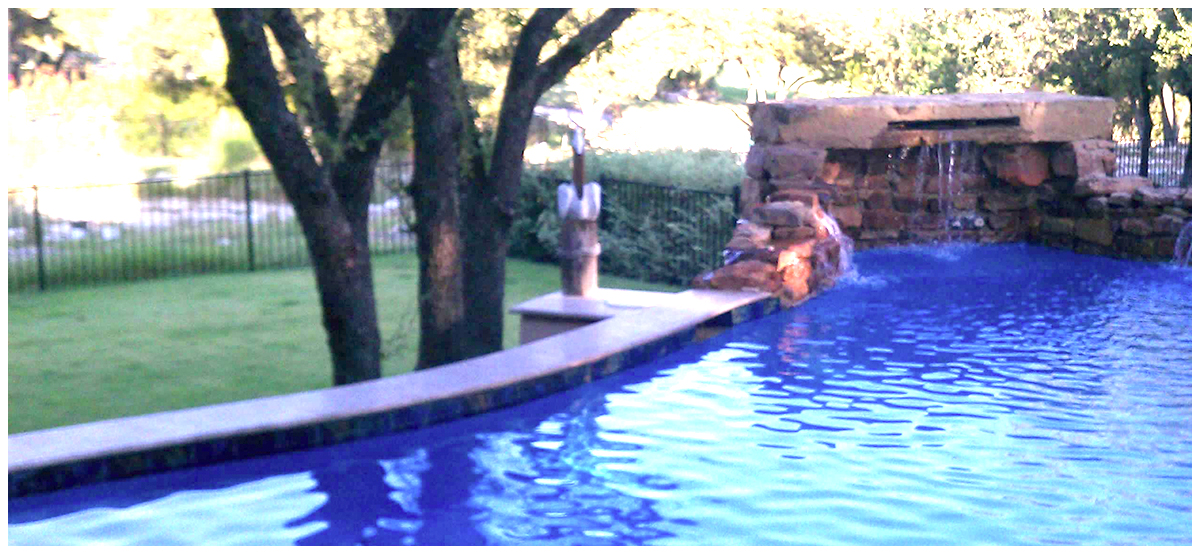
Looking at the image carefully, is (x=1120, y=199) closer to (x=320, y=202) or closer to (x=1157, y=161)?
(x=1157, y=161)

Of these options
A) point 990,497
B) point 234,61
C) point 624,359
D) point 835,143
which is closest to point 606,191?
point 835,143

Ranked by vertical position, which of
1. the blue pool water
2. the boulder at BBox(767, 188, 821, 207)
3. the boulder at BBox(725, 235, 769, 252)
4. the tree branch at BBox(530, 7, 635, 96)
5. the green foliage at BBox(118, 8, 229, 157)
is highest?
the green foliage at BBox(118, 8, 229, 157)

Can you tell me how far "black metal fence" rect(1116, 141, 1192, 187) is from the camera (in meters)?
18.1

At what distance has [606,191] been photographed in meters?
14.4

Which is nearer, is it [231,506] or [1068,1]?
[231,506]

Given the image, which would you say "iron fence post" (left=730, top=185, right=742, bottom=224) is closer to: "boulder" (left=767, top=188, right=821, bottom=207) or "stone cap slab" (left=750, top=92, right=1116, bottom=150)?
"stone cap slab" (left=750, top=92, right=1116, bottom=150)

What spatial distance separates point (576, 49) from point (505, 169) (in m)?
0.91

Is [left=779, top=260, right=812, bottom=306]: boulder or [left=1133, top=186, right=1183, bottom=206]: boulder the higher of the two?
[left=1133, top=186, right=1183, bottom=206]: boulder

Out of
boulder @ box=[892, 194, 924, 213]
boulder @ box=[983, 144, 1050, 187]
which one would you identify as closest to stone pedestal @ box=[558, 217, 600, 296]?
boulder @ box=[892, 194, 924, 213]

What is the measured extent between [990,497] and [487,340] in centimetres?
425

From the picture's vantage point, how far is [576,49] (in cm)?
844

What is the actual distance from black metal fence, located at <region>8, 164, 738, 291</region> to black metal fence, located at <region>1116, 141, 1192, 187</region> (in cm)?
795

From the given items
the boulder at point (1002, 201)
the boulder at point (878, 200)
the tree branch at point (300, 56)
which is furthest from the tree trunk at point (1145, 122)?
the tree branch at point (300, 56)

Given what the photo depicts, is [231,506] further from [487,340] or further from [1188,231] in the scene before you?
[1188,231]
